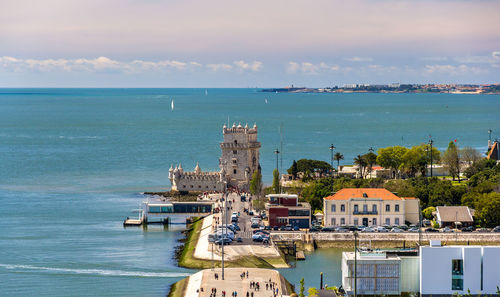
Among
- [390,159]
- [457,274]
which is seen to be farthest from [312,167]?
[457,274]

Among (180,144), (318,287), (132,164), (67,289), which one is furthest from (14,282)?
(180,144)

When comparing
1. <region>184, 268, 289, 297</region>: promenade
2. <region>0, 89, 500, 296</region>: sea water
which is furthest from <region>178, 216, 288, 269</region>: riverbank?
<region>184, 268, 289, 297</region>: promenade

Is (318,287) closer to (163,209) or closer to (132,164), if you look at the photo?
(163,209)

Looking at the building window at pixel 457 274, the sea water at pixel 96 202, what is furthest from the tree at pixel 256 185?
the building window at pixel 457 274

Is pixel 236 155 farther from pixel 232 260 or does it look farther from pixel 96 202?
pixel 232 260

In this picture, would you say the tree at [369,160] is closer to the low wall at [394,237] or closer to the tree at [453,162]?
the tree at [453,162]

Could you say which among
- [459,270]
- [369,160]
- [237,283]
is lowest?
[237,283]

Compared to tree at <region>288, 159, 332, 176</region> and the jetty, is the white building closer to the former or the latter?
the jetty
